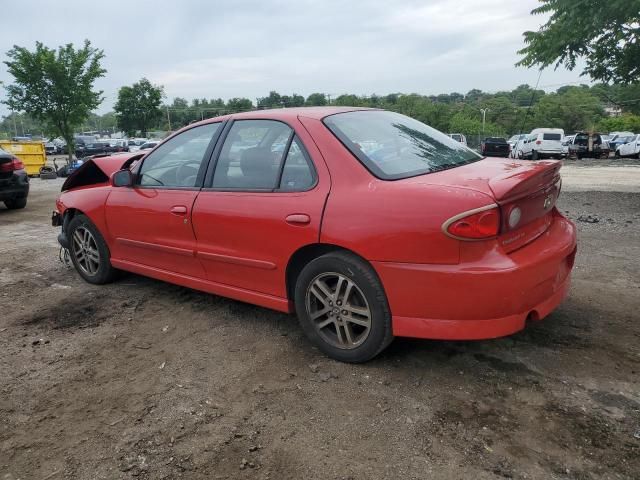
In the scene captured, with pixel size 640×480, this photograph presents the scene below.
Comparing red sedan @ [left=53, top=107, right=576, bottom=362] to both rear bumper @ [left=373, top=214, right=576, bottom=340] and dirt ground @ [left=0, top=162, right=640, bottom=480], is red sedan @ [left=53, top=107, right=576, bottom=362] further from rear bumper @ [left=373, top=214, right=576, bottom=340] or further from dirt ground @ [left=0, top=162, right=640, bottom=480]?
dirt ground @ [left=0, top=162, right=640, bottom=480]

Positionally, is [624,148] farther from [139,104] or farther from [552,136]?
[139,104]

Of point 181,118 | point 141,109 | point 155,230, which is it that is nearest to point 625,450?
point 155,230

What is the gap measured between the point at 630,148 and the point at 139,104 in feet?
133

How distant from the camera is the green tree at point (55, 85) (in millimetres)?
21453

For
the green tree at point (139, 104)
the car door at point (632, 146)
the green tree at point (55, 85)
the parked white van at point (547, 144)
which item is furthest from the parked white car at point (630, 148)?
the green tree at point (139, 104)

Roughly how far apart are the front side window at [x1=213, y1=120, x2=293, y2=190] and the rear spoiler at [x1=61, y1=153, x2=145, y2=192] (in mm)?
1661

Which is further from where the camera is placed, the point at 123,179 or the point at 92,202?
the point at 92,202

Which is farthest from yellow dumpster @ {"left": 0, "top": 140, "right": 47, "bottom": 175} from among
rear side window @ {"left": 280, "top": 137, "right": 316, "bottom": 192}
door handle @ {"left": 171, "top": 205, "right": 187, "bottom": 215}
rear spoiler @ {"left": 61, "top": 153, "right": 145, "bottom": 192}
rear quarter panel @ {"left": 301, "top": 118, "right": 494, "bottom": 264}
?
rear quarter panel @ {"left": 301, "top": 118, "right": 494, "bottom": 264}

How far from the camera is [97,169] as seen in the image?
16.3 feet

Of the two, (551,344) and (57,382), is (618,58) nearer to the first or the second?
(551,344)

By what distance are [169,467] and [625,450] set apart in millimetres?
2037

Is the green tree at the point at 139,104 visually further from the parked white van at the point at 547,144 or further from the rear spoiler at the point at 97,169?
the rear spoiler at the point at 97,169

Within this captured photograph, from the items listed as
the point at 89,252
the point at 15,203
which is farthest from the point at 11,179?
the point at 89,252

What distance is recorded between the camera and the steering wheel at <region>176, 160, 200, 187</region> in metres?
3.86
